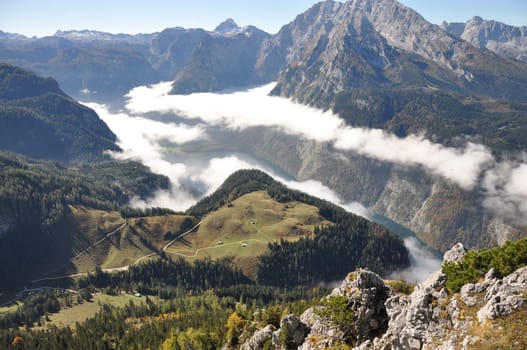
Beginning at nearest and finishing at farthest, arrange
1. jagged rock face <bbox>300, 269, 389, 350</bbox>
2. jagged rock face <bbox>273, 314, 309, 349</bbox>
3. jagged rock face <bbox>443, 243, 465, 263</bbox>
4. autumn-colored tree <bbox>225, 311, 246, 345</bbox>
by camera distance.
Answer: jagged rock face <bbox>300, 269, 389, 350</bbox> < jagged rock face <bbox>443, 243, 465, 263</bbox> < jagged rock face <bbox>273, 314, 309, 349</bbox> < autumn-colored tree <bbox>225, 311, 246, 345</bbox>

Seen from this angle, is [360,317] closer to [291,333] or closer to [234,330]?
[291,333]

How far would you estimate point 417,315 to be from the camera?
1837 inches

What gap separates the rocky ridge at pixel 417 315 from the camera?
39906 millimetres

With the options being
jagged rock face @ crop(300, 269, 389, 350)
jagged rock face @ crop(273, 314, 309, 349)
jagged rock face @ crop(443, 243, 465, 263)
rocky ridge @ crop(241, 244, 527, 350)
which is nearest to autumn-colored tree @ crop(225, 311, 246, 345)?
rocky ridge @ crop(241, 244, 527, 350)

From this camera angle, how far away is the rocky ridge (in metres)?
39.9

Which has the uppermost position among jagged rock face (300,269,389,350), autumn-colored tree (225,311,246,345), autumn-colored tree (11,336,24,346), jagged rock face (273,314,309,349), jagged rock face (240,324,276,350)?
jagged rock face (300,269,389,350)

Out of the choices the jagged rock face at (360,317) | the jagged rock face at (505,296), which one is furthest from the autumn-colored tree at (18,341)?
the jagged rock face at (505,296)

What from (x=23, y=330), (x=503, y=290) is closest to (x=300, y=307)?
(x=503, y=290)

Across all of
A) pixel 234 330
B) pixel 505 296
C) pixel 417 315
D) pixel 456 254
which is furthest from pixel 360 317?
pixel 234 330

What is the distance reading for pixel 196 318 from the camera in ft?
481

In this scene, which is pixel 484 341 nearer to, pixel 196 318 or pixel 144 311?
pixel 196 318

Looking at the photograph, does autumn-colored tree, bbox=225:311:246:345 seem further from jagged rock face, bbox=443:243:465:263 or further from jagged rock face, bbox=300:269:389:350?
jagged rock face, bbox=443:243:465:263

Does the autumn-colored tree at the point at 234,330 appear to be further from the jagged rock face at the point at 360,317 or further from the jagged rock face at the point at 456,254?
the jagged rock face at the point at 456,254

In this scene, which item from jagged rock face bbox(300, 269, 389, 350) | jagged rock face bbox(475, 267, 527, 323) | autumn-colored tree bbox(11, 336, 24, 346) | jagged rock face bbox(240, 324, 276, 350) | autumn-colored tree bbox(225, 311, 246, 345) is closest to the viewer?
jagged rock face bbox(475, 267, 527, 323)
